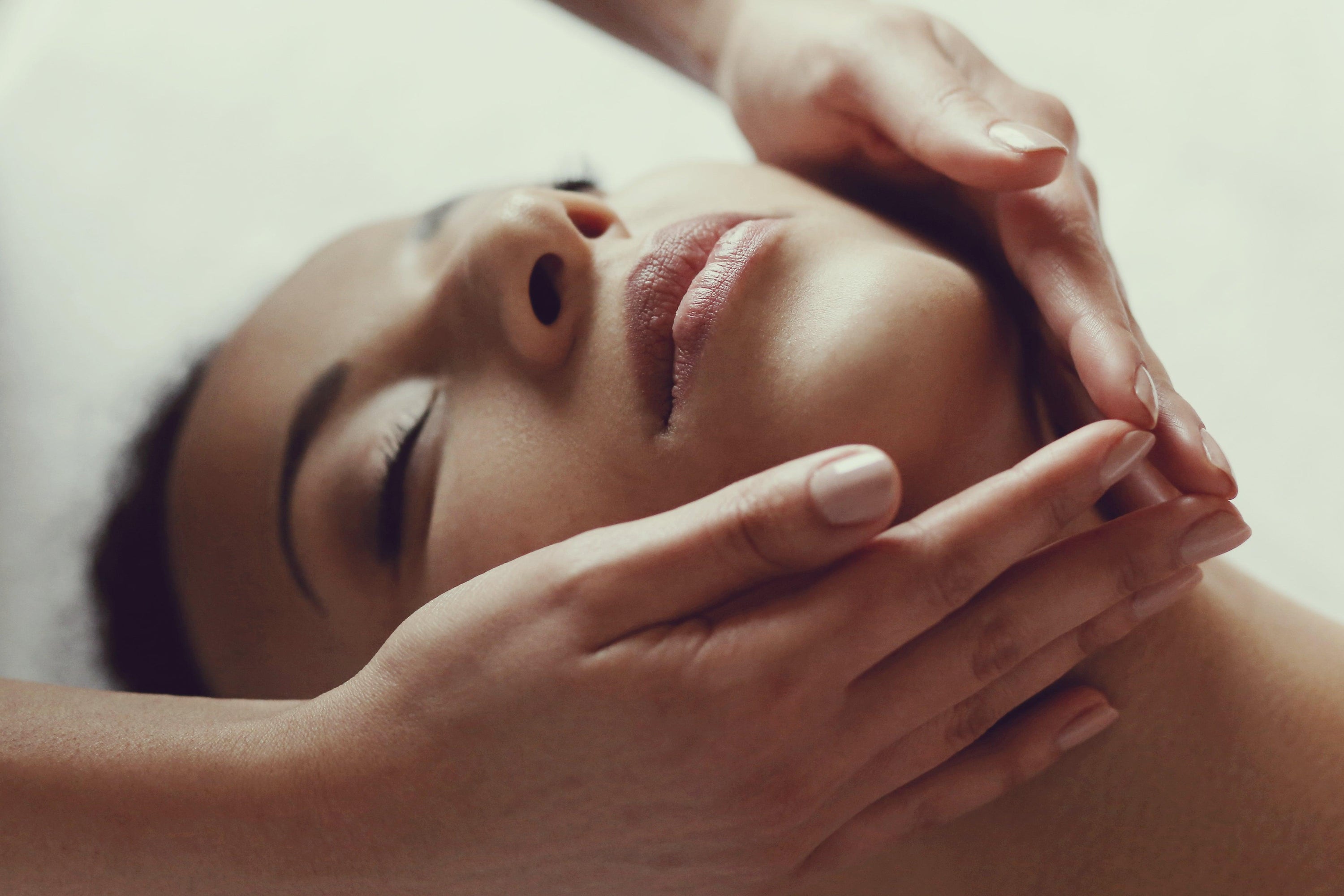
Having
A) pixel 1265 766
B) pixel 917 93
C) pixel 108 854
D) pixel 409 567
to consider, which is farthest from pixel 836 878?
pixel 917 93

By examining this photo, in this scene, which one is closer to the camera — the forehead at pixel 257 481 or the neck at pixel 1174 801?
the neck at pixel 1174 801

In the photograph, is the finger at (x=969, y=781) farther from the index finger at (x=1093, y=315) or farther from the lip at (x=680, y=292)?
the lip at (x=680, y=292)

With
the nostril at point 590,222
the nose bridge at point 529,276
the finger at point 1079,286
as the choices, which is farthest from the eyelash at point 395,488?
the finger at point 1079,286

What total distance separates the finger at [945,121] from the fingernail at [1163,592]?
0.34 m

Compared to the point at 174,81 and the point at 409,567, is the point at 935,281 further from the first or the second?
the point at 174,81

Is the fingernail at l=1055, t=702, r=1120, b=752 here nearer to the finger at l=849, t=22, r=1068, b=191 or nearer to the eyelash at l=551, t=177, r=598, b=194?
the finger at l=849, t=22, r=1068, b=191

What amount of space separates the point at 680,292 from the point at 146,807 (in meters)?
0.61

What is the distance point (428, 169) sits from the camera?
6.42 ft

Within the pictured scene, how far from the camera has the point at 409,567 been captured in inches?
38.8

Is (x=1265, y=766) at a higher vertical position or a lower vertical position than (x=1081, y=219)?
lower

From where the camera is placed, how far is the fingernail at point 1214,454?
0.77 meters

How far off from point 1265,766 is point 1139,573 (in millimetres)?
334

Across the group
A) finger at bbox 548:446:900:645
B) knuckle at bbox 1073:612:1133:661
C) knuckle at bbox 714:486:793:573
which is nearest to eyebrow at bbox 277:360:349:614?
finger at bbox 548:446:900:645

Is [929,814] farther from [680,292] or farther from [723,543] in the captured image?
[680,292]
